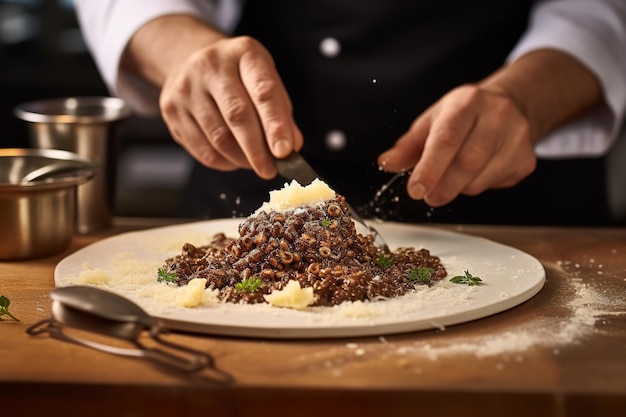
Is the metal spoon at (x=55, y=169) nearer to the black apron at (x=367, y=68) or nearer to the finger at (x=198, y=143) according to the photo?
the finger at (x=198, y=143)

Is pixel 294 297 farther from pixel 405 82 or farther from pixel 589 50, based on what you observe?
pixel 589 50

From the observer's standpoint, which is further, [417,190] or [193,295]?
[417,190]

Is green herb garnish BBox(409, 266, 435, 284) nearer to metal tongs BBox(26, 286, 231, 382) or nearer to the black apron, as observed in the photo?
metal tongs BBox(26, 286, 231, 382)

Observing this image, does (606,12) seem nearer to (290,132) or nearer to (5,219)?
(290,132)

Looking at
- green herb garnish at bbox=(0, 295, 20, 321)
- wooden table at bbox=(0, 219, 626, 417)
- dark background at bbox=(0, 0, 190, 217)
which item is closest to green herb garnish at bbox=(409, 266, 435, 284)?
wooden table at bbox=(0, 219, 626, 417)

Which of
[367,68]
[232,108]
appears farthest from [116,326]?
[367,68]

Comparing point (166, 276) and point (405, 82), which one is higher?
point (405, 82)

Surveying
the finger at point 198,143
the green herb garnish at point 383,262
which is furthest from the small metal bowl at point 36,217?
the green herb garnish at point 383,262
